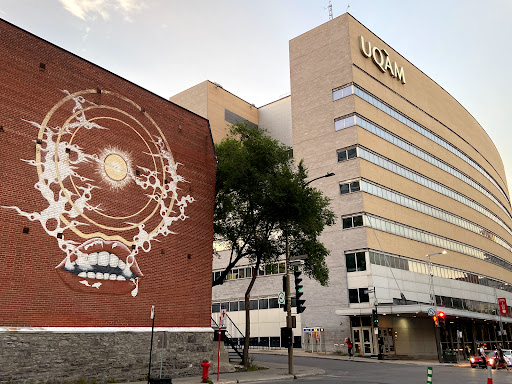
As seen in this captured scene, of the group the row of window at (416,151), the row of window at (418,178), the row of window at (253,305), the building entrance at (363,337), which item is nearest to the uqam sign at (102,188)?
the building entrance at (363,337)

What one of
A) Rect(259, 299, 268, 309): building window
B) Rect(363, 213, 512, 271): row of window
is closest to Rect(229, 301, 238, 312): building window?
Rect(259, 299, 268, 309): building window

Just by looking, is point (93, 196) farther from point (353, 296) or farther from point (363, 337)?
point (363, 337)

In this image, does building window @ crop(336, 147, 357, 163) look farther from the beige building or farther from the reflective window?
the reflective window

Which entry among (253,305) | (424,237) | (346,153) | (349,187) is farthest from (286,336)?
(424,237)

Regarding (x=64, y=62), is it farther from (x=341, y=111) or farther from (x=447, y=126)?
(x=447, y=126)

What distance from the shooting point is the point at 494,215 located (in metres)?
81.2

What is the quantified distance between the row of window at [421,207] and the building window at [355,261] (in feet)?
22.9

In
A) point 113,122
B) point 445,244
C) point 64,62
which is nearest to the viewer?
point 64,62

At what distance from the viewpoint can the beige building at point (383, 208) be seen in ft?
147

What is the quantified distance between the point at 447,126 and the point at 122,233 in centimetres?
6173

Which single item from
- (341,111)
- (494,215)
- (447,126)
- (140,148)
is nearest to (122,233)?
(140,148)

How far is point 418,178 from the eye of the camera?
56.7m

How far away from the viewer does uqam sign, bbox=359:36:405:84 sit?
53.2m

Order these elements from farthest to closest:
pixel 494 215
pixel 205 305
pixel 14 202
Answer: pixel 494 215, pixel 205 305, pixel 14 202
